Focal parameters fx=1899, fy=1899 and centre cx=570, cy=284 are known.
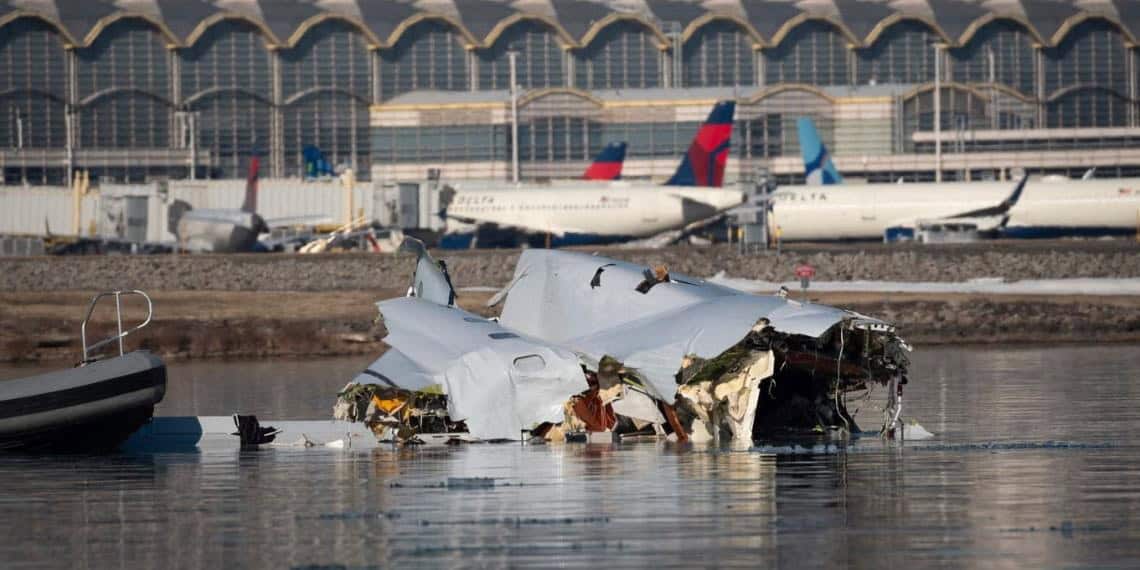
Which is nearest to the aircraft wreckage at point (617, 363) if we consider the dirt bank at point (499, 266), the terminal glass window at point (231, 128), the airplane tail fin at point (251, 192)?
the dirt bank at point (499, 266)

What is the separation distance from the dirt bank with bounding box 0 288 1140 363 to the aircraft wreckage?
26390mm

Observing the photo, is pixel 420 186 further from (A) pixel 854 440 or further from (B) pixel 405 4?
(A) pixel 854 440

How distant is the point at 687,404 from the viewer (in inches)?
1075

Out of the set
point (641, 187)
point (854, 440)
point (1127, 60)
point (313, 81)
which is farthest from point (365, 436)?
point (1127, 60)

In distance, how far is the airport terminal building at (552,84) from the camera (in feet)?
453

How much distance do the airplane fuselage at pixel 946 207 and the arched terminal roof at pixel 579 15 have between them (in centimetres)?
4908

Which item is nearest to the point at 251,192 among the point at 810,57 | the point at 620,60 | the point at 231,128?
the point at 231,128

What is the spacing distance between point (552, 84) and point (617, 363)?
4954 inches

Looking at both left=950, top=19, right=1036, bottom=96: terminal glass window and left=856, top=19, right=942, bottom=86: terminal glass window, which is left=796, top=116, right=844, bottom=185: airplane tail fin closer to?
left=856, top=19, right=942, bottom=86: terminal glass window

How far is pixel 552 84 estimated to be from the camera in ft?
495

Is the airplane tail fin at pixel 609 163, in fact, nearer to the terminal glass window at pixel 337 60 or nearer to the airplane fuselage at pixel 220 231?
the airplane fuselage at pixel 220 231

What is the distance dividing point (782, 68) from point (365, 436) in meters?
126

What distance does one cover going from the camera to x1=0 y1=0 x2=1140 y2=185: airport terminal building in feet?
453

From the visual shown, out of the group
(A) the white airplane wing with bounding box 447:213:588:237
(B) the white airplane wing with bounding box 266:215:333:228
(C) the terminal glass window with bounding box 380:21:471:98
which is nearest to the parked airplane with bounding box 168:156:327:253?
(B) the white airplane wing with bounding box 266:215:333:228
